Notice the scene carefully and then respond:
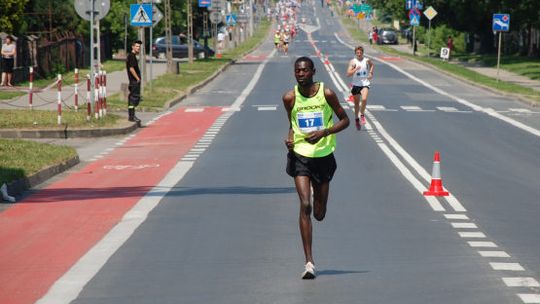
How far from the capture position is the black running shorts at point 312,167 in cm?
1110

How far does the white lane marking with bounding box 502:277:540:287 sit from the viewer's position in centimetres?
1027

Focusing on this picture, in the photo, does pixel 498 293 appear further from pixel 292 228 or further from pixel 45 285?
pixel 292 228

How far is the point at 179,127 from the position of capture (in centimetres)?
3188

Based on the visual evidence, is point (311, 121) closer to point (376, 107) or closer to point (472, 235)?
point (472, 235)

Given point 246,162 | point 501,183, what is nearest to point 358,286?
point 501,183

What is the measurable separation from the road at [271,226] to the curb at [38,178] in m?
0.29

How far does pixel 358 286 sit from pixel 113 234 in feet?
13.0

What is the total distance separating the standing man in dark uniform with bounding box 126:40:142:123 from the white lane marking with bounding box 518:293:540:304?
22099 millimetres

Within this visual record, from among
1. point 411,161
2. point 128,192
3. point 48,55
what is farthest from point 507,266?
point 48,55

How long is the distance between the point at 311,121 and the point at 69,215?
5.11 m

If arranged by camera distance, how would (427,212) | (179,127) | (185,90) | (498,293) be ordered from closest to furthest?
(498,293) → (427,212) → (179,127) → (185,90)

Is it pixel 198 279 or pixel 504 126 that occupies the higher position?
pixel 198 279

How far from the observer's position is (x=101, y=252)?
1226 centimetres

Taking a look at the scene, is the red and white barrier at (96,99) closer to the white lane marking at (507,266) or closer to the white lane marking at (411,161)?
the white lane marking at (411,161)
